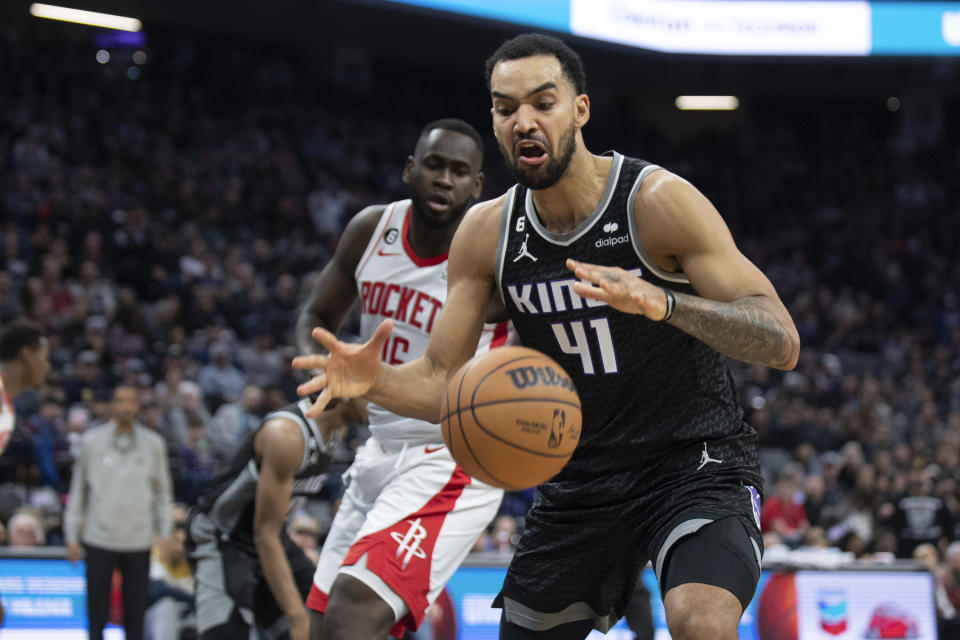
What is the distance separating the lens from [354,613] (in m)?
3.76

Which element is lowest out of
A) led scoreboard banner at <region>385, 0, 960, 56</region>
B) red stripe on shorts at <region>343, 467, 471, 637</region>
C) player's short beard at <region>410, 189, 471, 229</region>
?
red stripe on shorts at <region>343, 467, 471, 637</region>

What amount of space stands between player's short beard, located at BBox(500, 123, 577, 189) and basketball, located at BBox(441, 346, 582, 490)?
0.53m

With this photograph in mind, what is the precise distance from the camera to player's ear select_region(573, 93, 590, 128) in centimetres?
336

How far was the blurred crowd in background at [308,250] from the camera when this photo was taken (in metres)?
10.8

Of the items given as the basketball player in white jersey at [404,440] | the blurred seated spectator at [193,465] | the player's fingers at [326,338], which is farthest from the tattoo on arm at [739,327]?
the blurred seated spectator at [193,465]

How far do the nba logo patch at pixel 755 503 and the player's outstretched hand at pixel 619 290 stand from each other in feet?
2.60

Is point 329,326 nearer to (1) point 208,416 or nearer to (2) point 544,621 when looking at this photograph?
(2) point 544,621

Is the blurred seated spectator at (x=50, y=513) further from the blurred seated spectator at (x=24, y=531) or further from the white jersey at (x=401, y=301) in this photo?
the white jersey at (x=401, y=301)

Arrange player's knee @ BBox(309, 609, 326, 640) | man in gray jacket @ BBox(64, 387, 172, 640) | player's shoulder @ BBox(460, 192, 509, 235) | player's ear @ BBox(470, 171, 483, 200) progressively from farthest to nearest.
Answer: man in gray jacket @ BBox(64, 387, 172, 640) → player's ear @ BBox(470, 171, 483, 200) → player's knee @ BBox(309, 609, 326, 640) → player's shoulder @ BBox(460, 192, 509, 235)

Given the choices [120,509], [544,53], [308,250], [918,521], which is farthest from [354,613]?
[308,250]

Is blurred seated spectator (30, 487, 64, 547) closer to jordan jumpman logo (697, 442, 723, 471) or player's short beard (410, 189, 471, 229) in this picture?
player's short beard (410, 189, 471, 229)

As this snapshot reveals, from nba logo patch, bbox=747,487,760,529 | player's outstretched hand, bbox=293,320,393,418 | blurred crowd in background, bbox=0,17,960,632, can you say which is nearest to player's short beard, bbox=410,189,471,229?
player's outstretched hand, bbox=293,320,393,418

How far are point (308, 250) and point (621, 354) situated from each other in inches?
Result: 491

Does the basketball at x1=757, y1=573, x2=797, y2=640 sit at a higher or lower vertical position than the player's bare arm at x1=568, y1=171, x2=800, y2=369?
lower
